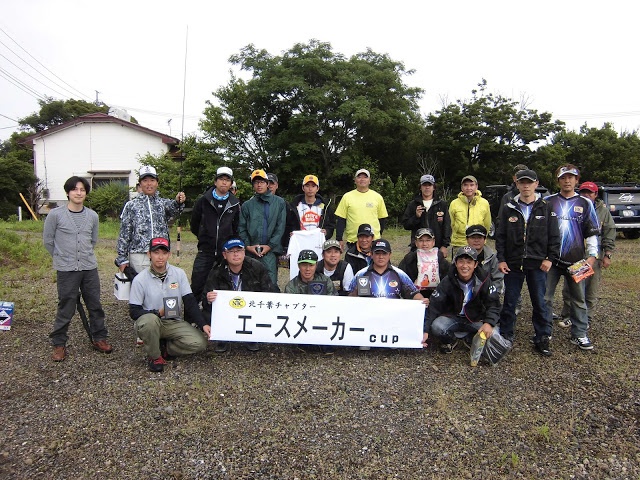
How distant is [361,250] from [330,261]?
1.98ft

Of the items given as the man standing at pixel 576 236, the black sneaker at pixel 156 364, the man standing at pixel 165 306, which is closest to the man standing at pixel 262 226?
the man standing at pixel 165 306

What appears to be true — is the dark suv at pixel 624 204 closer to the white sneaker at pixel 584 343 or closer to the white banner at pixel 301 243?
the white sneaker at pixel 584 343

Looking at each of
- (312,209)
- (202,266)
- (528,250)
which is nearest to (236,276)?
(202,266)

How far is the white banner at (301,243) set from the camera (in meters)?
6.36

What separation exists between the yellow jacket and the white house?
890 inches

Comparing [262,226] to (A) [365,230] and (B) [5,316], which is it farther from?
(B) [5,316]

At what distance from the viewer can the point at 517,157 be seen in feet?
74.4

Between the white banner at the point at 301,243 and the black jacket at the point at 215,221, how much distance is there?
1028 millimetres

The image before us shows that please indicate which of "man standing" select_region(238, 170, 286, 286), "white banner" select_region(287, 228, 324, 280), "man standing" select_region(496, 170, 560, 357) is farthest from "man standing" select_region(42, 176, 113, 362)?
"man standing" select_region(496, 170, 560, 357)

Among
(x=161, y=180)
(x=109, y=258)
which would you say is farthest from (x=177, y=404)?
(x=161, y=180)

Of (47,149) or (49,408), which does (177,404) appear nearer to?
(49,408)

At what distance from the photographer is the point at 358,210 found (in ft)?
20.2

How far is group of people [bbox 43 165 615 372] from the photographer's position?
15.5ft

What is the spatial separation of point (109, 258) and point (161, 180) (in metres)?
10.5
